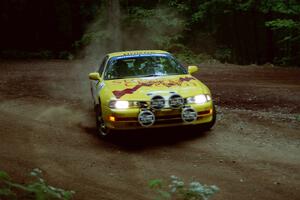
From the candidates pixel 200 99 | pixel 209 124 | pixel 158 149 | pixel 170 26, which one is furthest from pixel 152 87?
pixel 170 26

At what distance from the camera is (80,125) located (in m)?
10.5

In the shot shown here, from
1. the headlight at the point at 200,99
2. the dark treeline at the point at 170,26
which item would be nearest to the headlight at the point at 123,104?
the headlight at the point at 200,99

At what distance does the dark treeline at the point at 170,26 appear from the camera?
24.9 m

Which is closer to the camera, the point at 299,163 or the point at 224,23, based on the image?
the point at 299,163

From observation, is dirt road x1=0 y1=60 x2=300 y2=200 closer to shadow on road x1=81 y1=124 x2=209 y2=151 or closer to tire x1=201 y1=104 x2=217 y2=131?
shadow on road x1=81 y1=124 x2=209 y2=151

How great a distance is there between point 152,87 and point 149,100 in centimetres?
49

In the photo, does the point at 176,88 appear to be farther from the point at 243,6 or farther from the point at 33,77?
the point at 243,6

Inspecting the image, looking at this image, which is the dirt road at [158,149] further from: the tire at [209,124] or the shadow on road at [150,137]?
the tire at [209,124]

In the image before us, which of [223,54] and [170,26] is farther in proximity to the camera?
[223,54]

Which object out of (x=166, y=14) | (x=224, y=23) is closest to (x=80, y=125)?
(x=166, y=14)

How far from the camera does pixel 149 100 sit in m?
8.17

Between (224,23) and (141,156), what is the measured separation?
2107cm

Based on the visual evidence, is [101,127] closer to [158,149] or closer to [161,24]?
[158,149]

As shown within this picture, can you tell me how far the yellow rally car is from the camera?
820 cm
